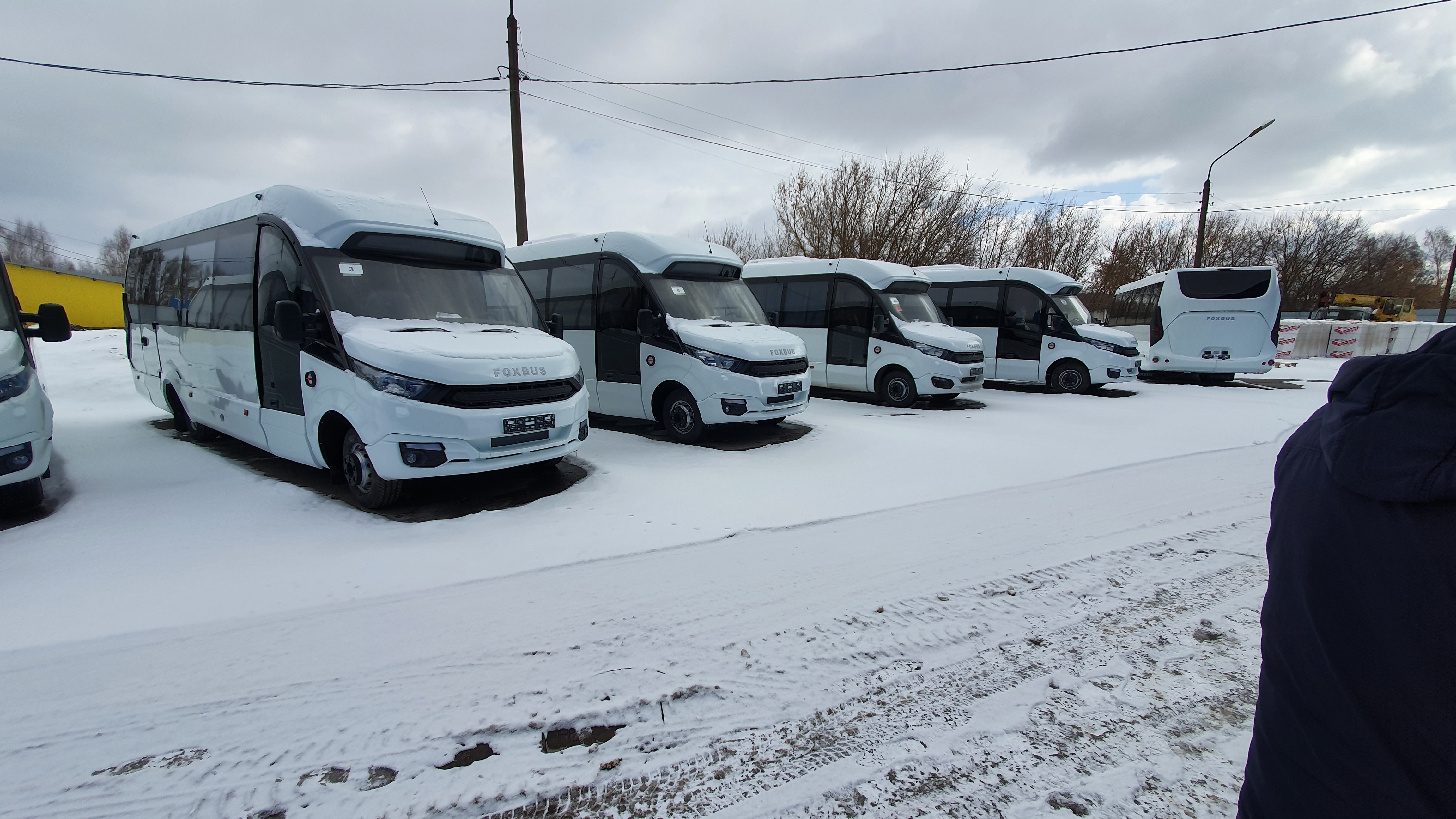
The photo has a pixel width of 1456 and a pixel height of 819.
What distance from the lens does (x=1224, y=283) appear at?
15422 millimetres

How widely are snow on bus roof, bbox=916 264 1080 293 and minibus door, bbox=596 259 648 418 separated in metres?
8.94

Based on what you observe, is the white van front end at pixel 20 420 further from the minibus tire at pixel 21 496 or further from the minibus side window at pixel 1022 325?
the minibus side window at pixel 1022 325

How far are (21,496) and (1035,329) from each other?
1559cm

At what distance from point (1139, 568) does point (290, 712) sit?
15.2 feet

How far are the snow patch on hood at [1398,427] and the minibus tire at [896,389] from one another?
1047 centimetres

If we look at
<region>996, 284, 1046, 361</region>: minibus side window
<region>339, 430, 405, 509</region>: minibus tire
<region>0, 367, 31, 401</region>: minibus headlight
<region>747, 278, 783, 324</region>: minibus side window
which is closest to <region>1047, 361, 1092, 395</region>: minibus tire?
<region>996, 284, 1046, 361</region>: minibus side window

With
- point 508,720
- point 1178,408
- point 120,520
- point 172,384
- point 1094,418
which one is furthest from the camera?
point 1178,408

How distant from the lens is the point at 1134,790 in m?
2.20

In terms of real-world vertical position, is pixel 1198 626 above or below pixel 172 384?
below

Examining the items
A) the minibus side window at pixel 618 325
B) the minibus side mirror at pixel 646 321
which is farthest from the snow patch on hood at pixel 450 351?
the minibus side window at pixel 618 325

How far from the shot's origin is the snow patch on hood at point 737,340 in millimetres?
7934

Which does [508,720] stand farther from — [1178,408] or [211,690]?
[1178,408]

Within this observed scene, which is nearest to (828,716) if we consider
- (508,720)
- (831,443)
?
(508,720)

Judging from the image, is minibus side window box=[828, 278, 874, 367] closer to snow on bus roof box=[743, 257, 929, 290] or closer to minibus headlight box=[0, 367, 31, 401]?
snow on bus roof box=[743, 257, 929, 290]
